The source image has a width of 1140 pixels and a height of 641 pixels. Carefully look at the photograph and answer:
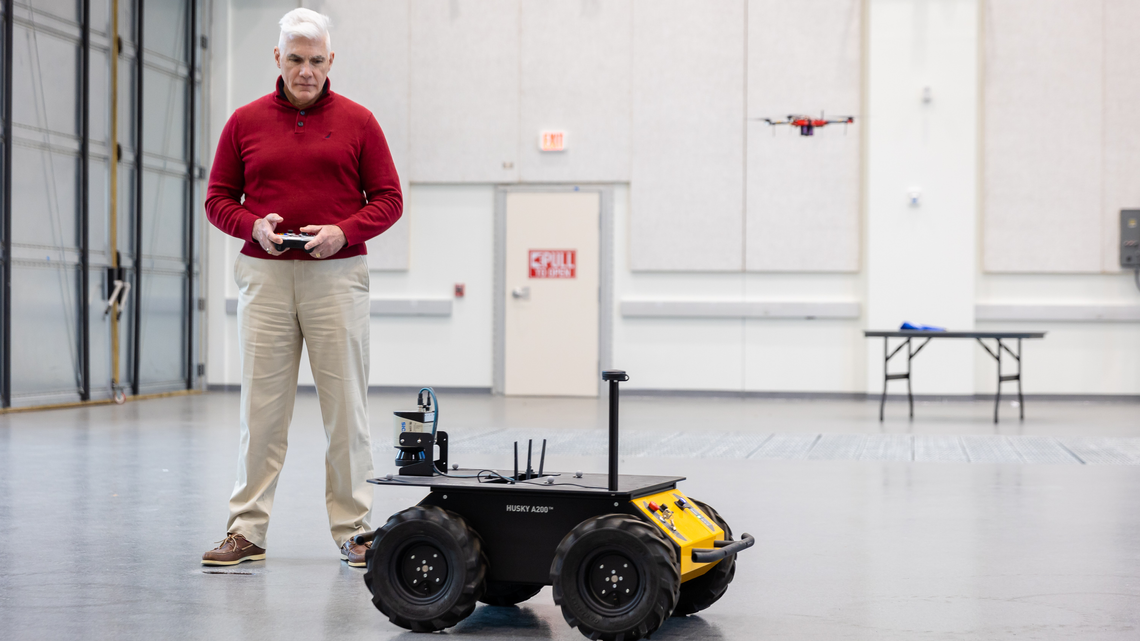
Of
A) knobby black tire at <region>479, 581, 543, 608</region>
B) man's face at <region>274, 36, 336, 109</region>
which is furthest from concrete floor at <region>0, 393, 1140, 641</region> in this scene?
man's face at <region>274, 36, 336, 109</region>

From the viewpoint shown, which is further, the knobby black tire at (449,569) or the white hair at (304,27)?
the white hair at (304,27)

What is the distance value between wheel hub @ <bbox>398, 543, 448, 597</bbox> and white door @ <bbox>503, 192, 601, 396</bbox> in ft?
27.7

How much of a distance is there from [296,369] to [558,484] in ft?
3.50

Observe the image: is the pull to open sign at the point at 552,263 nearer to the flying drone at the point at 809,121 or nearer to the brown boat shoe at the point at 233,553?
the flying drone at the point at 809,121

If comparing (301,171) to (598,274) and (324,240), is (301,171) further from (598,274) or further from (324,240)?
(598,274)

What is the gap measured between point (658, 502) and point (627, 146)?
8.68 metres

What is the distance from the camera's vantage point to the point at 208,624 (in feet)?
7.63

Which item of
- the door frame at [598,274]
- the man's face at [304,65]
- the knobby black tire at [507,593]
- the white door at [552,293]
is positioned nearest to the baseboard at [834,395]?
the door frame at [598,274]

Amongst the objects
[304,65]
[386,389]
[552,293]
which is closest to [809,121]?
[552,293]

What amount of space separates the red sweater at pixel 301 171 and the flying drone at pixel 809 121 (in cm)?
723

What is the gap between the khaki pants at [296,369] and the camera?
2.94 m

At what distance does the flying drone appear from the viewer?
9.91 metres

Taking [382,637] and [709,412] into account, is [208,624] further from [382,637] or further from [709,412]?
[709,412]

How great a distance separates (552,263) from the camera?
1081 cm
